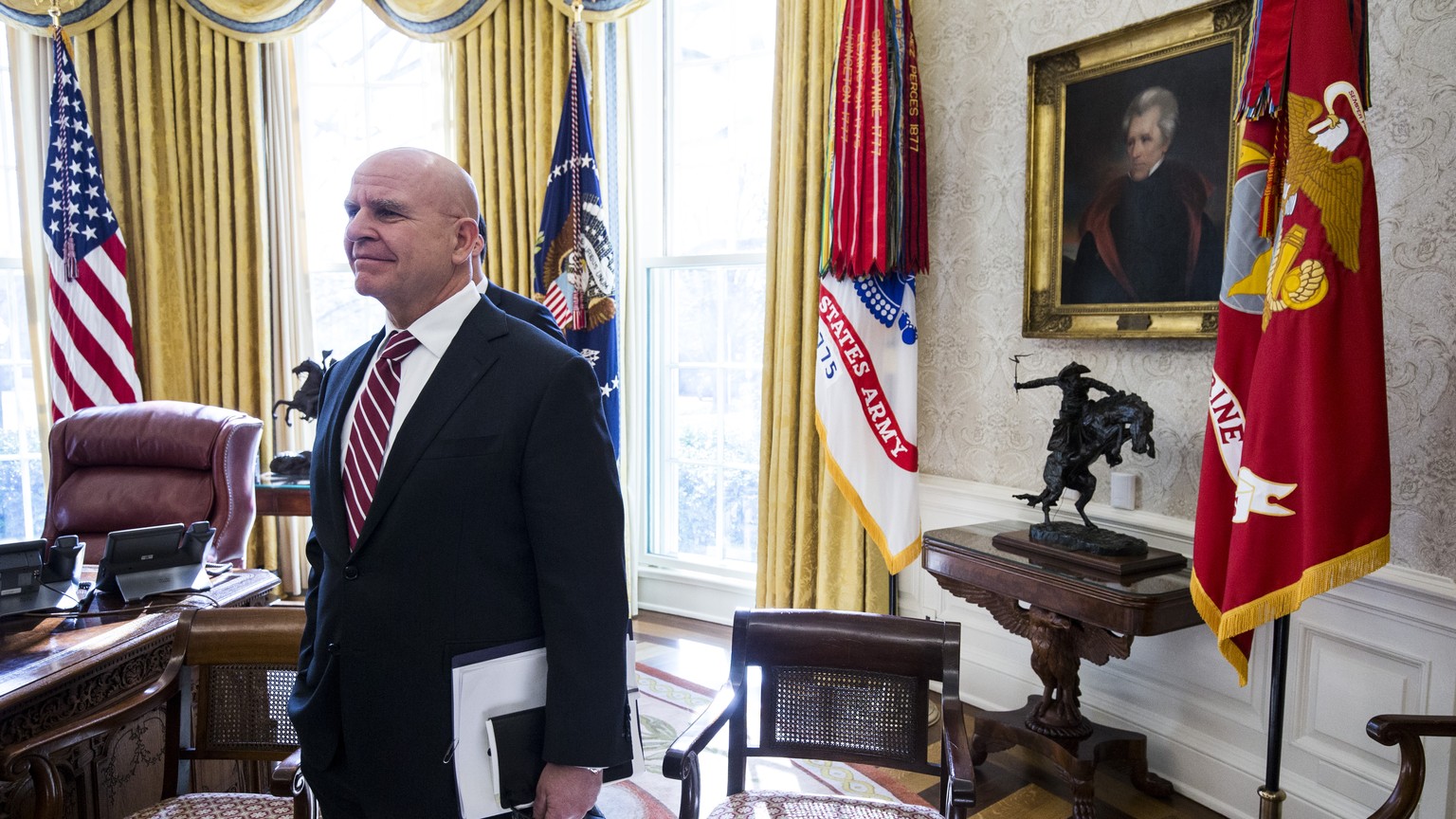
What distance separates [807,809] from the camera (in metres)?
1.56

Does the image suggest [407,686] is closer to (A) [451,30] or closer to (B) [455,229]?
(B) [455,229]

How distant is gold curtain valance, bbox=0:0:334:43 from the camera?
13.6 feet

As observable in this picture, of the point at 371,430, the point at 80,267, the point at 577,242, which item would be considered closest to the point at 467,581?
the point at 371,430

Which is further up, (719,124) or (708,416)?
(719,124)

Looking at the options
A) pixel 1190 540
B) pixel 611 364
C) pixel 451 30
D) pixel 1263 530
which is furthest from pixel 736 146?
pixel 1263 530

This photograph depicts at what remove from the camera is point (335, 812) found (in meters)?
1.24

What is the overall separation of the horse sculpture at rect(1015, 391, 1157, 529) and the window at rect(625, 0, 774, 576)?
1667 mm

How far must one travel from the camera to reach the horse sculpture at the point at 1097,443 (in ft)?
7.33

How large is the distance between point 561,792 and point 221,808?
806mm

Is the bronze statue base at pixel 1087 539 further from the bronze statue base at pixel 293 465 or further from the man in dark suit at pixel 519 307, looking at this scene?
the bronze statue base at pixel 293 465

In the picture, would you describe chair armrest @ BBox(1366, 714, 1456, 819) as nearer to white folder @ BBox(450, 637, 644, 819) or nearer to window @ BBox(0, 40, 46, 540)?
white folder @ BBox(450, 637, 644, 819)

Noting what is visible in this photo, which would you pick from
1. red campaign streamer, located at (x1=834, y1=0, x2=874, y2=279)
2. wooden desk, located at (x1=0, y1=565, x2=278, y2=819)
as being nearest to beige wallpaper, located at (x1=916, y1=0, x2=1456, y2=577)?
red campaign streamer, located at (x1=834, y1=0, x2=874, y2=279)

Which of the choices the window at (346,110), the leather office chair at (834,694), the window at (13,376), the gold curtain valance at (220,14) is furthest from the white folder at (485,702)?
the window at (13,376)

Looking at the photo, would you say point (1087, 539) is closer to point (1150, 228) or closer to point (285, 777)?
point (1150, 228)
